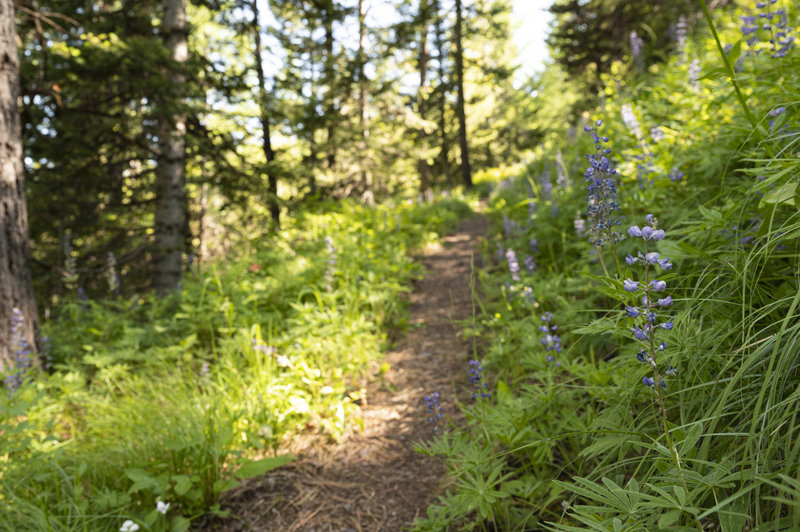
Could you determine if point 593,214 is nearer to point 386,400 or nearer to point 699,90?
point 386,400

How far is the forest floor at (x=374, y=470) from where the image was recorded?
2076mm

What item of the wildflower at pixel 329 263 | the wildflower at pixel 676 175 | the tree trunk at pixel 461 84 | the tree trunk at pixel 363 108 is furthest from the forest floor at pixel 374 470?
the tree trunk at pixel 461 84

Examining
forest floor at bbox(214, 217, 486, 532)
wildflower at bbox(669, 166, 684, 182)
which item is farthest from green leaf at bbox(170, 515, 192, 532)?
wildflower at bbox(669, 166, 684, 182)

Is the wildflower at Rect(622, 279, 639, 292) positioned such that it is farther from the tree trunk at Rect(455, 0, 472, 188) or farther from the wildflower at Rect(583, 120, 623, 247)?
the tree trunk at Rect(455, 0, 472, 188)

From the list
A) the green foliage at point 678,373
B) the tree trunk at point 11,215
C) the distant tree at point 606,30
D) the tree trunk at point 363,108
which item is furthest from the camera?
the distant tree at point 606,30

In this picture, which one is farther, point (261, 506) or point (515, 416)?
point (261, 506)

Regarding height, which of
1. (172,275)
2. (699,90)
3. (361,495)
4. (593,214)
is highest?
(699,90)

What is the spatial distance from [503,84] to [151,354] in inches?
1017

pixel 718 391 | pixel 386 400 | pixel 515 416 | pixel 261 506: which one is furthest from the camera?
pixel 386 400

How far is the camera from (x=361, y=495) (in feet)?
7.39

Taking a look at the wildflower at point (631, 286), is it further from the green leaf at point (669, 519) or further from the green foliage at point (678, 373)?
the green leaf at point (669, 519)

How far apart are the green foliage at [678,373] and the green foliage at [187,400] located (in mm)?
1116

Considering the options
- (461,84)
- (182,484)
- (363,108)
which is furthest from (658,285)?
(461,84)

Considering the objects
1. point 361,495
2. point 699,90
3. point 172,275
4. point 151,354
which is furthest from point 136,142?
point 699,90
